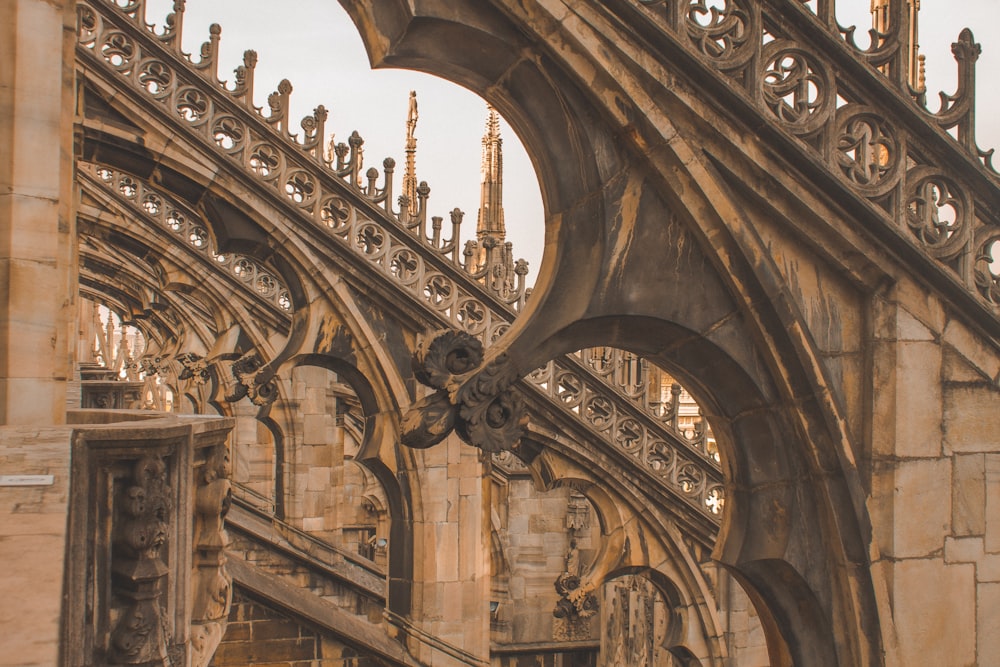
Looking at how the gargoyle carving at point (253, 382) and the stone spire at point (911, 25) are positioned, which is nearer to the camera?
the stone spire at point (911, 25)

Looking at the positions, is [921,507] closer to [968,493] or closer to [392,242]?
[968,493]

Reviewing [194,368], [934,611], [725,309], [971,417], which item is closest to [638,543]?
[934,611]

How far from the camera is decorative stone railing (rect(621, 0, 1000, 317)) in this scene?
12.8 ft

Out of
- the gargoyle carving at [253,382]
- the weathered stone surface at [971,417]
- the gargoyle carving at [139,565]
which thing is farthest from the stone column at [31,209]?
the gargoyle carving at [253,382]

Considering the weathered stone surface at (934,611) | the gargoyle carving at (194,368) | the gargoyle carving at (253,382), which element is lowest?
the weathered stone surface at (934,611)

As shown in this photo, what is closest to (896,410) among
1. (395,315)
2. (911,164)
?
(911,164)

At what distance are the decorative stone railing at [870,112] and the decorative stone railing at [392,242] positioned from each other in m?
5.14

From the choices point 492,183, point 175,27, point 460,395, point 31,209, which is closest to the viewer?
point 460,395

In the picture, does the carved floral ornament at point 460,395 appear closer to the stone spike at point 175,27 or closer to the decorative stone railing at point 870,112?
the decorative stone railing at point 870,112

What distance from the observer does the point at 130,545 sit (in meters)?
2.76

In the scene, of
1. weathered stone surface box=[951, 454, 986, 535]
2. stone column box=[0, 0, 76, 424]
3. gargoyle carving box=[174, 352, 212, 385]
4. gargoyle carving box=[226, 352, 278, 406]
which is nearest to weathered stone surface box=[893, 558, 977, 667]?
weathered stone surface box=[951, 454, 986, 535]

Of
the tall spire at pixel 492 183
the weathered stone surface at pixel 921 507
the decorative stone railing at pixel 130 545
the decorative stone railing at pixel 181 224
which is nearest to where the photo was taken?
the decorative stone railing at pixel 130 545

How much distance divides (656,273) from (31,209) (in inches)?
89.5

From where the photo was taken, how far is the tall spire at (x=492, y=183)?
2923 centimetres
